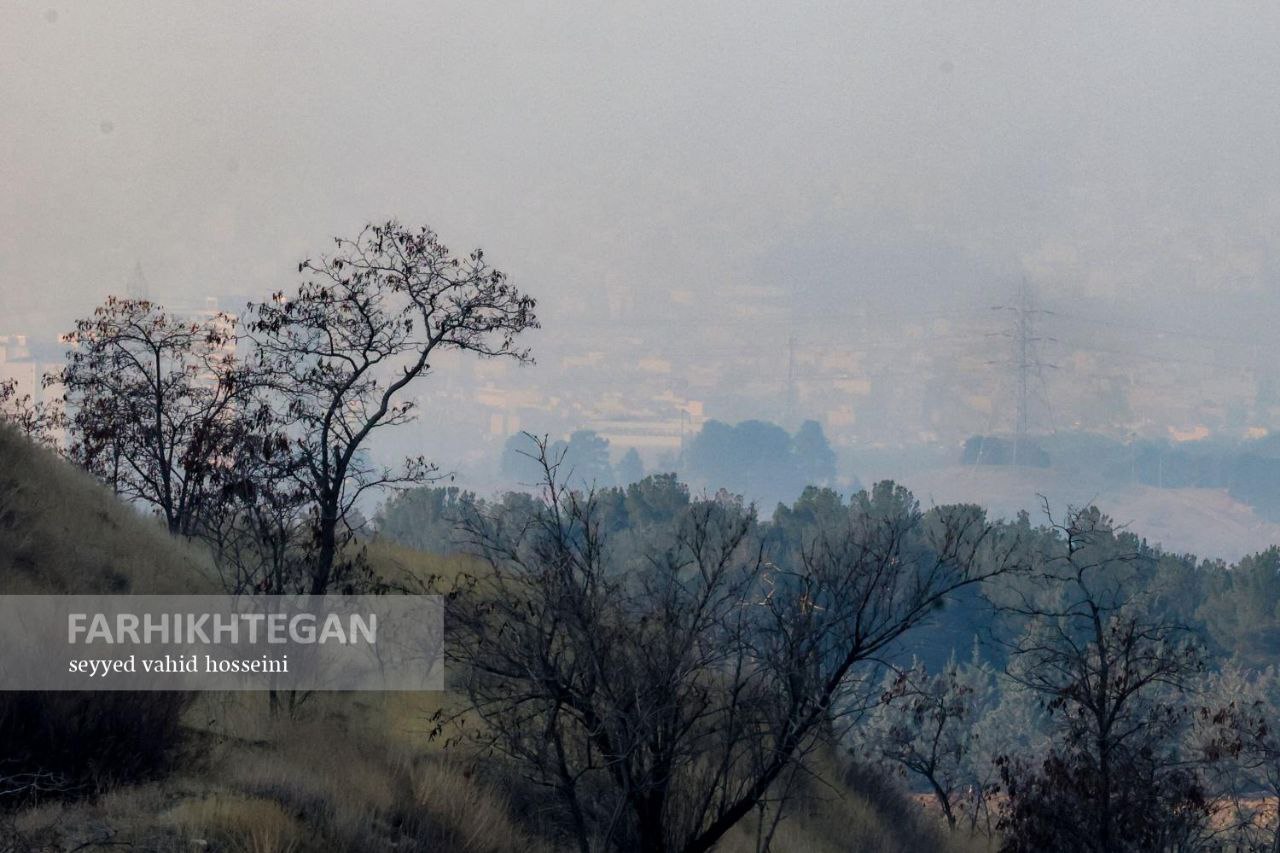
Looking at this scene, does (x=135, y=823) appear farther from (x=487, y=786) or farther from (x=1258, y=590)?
(x=1258, y=590)

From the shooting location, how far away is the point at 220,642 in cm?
1502

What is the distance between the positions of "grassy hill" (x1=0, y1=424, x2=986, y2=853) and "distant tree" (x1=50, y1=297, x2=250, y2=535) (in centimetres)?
761

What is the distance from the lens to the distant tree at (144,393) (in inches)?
1025

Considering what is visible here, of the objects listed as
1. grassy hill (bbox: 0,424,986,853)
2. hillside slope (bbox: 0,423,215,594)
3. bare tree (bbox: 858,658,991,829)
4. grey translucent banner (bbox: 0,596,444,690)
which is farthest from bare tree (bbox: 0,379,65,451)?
bare tree (bbox: 858,658,991,829)

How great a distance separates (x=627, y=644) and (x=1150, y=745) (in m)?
7.77

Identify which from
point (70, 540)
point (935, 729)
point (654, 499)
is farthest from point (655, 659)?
point (654, 499)

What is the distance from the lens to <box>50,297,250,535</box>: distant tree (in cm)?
2603

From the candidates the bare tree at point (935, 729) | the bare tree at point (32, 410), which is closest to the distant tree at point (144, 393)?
the bare tree at point (32, 410)

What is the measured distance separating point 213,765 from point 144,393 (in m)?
17.6

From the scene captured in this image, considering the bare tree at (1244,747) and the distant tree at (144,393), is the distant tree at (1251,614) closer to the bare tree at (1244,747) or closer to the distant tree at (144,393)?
the bare tree at (1244,747)

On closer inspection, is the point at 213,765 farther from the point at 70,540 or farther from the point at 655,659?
the point at 70,540

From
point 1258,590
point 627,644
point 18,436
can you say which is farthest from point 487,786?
point 1258,590

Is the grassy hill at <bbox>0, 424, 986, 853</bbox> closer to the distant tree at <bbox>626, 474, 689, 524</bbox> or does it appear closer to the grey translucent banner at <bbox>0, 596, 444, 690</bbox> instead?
the grey translucent banner at <bbox>0, 596, 444, 690</bbox>

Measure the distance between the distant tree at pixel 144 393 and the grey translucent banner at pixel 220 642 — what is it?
948cm
